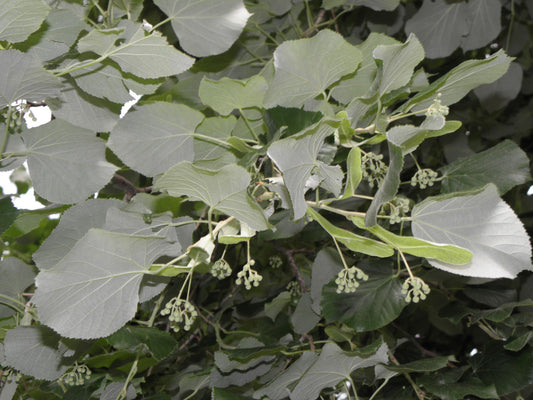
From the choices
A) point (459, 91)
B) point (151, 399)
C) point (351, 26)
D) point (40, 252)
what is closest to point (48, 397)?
point (151, 399)

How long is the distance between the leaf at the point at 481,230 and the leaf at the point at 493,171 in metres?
0.27

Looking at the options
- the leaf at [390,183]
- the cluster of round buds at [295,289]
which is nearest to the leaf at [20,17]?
the leaf at [390,183]

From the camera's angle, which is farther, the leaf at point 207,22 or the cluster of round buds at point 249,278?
the leaf at point 207,22

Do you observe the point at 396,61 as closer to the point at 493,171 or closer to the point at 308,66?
the point at 308,66

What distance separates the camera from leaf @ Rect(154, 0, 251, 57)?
593 mm

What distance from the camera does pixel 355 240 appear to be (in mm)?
448

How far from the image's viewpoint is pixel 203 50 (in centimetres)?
61

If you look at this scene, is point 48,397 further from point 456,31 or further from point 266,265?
point 456,31

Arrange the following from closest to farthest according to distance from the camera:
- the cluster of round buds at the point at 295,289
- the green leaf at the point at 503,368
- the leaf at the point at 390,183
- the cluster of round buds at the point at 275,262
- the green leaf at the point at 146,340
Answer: the leaf at the point at 390,183
the green leaf at the point at 146,340
the green leaf at the point at 503,368
the cluster of round buds at the point at 295,289
the cluster of round buds at the point at 275,262

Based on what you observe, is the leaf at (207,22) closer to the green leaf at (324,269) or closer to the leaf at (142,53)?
the leaf at (142,53)

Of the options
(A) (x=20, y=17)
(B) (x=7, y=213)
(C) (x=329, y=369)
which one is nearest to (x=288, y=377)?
(C) (x=329, y=369)

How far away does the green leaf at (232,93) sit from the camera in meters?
0.55

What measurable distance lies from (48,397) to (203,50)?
60 centimetres

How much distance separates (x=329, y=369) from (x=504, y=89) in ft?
2.28
